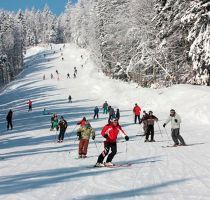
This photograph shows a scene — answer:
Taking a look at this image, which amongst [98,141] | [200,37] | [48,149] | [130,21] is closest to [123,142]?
[98,141]

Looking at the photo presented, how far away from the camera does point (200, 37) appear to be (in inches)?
1219

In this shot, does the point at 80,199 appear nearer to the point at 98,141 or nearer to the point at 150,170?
the point at 150,170

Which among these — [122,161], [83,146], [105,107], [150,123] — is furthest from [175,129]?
[105,107]

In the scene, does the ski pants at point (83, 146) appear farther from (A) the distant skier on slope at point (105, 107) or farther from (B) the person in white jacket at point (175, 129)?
(A) the distant skier on slope at point (105, 107)

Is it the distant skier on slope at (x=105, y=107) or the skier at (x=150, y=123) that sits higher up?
the skier at (x=150, y=123)

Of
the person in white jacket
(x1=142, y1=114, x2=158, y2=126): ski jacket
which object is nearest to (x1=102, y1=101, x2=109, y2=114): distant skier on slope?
(x1=142, y1=114, x2=158, y2=126): ski jacket

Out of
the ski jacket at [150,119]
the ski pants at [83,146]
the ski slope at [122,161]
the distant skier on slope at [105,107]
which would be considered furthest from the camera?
the distant skier on slope at [105,107]

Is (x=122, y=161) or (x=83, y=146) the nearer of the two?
(x=122, y=161)

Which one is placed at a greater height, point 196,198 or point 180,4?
point 180,4

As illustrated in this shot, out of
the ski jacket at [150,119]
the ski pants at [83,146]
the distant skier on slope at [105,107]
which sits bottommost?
the distant skier on slope at [105,107]

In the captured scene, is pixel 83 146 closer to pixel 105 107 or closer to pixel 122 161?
pixel 122 161

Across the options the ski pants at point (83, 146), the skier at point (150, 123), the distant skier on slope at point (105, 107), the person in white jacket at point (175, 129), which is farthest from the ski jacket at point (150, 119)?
the distant skier on slope at point (105, 107)

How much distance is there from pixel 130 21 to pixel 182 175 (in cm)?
4509

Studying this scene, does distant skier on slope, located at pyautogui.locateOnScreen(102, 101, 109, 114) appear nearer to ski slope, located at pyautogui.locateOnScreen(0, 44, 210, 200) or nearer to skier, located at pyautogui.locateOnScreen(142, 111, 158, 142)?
ski slope, located at pyautogui.locateOnScreen(0, 44, 210, 200)
